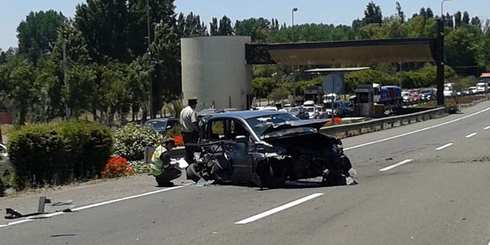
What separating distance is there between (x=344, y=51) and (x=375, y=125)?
86.6ft

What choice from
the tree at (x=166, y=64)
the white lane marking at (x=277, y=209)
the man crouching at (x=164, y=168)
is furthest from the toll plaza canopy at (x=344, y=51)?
the white lane marking at (x=277, y=209)

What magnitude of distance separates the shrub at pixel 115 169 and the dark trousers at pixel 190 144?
5.98ft

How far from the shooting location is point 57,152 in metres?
19.7

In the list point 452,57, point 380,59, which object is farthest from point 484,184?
point 452,57

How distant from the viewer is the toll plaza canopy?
6862 centimetres

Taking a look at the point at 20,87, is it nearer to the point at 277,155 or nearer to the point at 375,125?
the point at 375,125

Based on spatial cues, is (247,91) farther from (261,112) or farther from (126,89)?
(261,112)

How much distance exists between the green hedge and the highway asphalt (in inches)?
141

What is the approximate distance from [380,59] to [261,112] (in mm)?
57540

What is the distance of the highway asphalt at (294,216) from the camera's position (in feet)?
35.2

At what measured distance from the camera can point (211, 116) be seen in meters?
18.8

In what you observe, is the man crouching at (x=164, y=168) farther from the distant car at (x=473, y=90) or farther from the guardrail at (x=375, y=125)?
the distant car at (x=473, y=90)

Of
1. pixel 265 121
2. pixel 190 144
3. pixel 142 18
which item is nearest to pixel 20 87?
pixel 142 18

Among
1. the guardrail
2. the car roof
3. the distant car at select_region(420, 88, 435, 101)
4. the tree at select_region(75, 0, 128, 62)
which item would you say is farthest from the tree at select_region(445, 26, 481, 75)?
the car roof
